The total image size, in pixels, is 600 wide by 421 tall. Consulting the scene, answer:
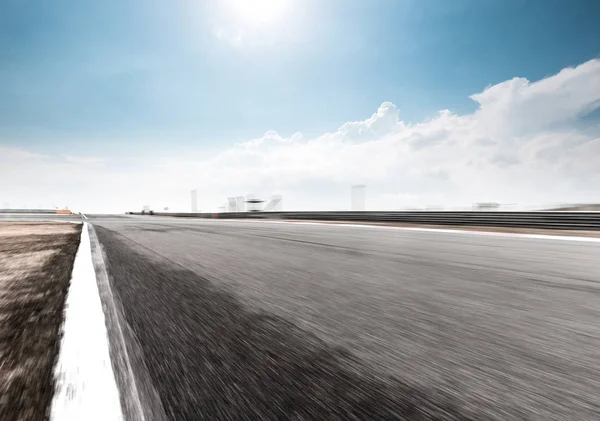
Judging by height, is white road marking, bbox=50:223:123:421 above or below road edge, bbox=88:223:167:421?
above

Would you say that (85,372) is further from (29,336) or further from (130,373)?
(29,336)

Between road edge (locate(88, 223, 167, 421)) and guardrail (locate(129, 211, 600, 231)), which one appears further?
guardrail (locate(129, 211, 600, 231))

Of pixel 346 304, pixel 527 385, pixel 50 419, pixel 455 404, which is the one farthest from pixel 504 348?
pixel 50 419

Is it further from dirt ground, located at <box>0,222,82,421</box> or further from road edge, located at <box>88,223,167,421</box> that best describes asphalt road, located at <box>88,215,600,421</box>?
dirt ground, located at <box>0,222,82,421</box>

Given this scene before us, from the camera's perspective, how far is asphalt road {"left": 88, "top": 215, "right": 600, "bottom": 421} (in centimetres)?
134

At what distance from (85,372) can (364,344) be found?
4.43 feet

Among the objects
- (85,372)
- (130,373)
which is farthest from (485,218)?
(85,372)

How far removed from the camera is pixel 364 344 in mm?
1941

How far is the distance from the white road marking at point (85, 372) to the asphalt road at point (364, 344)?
14cm

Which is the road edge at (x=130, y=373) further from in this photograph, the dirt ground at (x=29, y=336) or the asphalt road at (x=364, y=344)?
the dirt ground at (x=29, y=336)

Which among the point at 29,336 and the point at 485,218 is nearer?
the point at 29,336

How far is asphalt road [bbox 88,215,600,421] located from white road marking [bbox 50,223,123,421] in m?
0.14

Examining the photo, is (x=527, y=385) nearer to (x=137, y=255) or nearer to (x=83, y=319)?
(x=83, y=319)

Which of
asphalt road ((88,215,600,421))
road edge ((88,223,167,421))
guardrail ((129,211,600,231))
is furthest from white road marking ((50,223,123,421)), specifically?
guardrail ((129,211,600,231))
